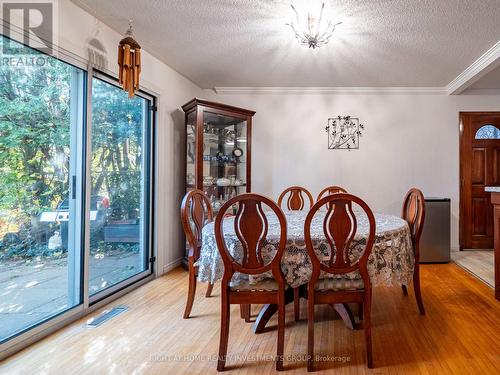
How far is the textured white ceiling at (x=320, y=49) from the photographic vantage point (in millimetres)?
2242

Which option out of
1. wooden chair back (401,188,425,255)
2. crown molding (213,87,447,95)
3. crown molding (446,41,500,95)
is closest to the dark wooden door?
crown molding (446,41,500,95)

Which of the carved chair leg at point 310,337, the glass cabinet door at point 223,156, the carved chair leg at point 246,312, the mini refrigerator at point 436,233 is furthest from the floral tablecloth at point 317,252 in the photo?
the mini refrigerator at point 436,233

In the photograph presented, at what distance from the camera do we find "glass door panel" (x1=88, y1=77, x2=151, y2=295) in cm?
258

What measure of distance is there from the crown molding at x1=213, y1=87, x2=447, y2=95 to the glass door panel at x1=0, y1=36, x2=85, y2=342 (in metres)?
2.37

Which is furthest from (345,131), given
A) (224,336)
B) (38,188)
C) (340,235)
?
(38,188)

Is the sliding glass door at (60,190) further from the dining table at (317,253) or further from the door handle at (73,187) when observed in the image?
the dining table at (317,253)

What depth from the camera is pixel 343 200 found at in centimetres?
163

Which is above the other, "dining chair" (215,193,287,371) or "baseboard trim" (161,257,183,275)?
"dining chair" (215,193,287,371)

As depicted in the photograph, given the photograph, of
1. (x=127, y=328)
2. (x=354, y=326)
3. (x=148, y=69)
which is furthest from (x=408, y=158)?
(x=127, y=328)

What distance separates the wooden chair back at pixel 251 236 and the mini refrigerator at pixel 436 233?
2915 mm

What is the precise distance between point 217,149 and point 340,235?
2.48 meters

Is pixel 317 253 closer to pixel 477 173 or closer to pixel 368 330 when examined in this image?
pixel 368 330

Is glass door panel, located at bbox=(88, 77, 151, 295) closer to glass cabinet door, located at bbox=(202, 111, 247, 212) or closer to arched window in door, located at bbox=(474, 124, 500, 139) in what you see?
glass cabinet door, located at bbox=(202, 111, 247, 212)

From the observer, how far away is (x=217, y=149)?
3.83m
